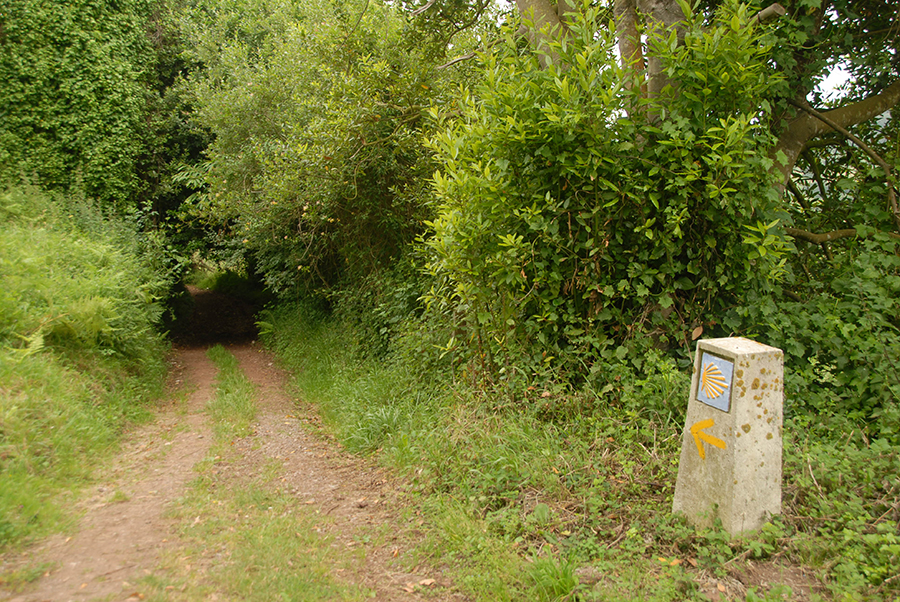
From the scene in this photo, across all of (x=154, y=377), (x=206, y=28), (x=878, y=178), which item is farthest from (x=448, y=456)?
(x=206, y=28)

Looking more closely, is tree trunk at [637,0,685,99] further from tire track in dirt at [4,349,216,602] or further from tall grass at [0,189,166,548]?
tall grass at [0,189,166,548]

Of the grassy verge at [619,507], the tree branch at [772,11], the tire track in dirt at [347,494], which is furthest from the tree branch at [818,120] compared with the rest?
the tire track in dirt at [347,494]

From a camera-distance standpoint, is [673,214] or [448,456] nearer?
[673,214]

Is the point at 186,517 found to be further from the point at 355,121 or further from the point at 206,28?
the point at 206,28

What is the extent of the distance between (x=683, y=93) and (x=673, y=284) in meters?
1.69

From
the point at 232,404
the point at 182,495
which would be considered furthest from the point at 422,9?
the point at 182,495

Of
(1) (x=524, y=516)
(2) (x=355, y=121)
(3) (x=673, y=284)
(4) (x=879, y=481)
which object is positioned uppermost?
(2) (x=355, y=121)

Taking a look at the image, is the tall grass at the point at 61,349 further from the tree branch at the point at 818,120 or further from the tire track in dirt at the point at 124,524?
the tree branch at the point at 818,120

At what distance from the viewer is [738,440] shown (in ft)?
11.2

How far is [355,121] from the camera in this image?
8516 millimetres

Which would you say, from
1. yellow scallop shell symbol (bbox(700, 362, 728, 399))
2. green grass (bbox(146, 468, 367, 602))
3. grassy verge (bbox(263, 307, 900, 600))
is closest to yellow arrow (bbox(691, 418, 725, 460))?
yellow scallop shell symbol (bbox(700, 362, 728, 399))

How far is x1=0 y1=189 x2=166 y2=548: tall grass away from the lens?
493 cm

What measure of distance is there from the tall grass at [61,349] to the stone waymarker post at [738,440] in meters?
4.92

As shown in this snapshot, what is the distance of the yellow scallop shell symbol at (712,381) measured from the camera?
11.5 ft
